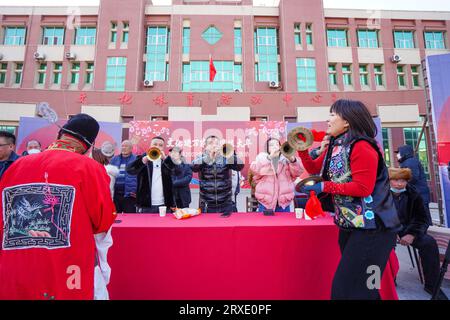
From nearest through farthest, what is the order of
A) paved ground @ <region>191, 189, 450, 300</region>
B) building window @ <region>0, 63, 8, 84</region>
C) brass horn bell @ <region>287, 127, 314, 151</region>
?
brass horn bell @ <region>287, 127, 314, 151</region>, paved ground @ <region>191, 189, 450, 300</region>, building window @ <region>0, 63, 8, 84</region>

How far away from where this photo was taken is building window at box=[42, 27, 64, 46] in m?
14.0

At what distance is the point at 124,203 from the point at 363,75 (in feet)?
53.8

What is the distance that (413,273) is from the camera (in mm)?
2787

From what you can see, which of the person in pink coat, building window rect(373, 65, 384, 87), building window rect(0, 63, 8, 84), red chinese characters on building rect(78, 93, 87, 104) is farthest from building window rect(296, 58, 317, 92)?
building window rect(0, 63, 8, 84)

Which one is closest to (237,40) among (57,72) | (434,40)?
(57,72)

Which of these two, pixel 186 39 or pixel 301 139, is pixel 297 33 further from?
pixel 301 139

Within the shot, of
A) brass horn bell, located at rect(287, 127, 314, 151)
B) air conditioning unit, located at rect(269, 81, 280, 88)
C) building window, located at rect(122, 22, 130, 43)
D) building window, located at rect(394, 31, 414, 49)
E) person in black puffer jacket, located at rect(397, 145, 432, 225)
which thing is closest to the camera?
brass horn bell, located at rect(287, 127, 314, 151)

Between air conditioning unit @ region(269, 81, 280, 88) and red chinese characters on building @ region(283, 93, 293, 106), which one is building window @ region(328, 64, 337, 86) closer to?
red chinese characters on building @ region(283, 93, 293, 106)

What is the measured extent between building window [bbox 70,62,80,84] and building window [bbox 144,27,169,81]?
4.45m

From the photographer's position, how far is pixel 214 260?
68.4 inches

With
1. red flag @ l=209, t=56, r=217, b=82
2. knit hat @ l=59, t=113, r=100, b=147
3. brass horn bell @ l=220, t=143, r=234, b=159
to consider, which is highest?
red flag @ l=209, t=56, r=217, b=82

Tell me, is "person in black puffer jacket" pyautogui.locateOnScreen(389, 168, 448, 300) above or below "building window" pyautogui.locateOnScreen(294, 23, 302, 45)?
below

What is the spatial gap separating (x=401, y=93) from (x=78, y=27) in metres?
20.8

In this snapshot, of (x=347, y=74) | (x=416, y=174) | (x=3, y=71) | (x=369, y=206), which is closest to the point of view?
(x=369, y=206)
